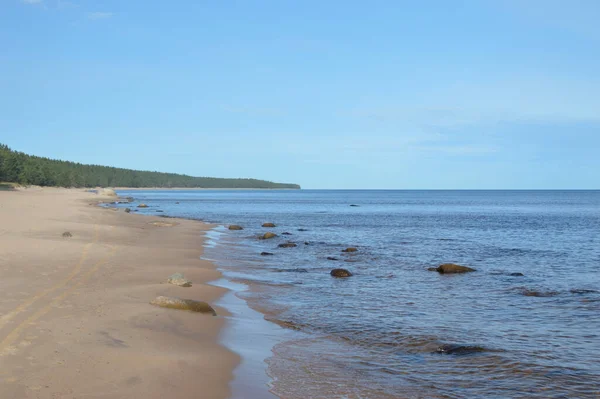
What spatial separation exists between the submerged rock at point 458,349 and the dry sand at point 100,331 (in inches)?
189

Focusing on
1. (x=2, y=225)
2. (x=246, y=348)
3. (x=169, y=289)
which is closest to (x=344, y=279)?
(x=169, y=289)

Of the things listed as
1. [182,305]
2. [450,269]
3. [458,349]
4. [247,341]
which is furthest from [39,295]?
[450,269]

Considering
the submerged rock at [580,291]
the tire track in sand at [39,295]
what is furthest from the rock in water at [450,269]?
the tire track in sand at [39,295]

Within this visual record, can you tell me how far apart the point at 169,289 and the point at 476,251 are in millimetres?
23095

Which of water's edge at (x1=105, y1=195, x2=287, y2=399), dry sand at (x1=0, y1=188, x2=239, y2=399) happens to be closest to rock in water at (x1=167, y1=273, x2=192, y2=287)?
dry sand at (x1=0, y1=188, x2=239, y2=399)

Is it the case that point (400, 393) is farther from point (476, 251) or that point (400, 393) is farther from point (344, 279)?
point (476, 251)

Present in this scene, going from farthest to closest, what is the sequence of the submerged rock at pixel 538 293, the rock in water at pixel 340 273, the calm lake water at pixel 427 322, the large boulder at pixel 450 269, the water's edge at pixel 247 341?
the large boulder at pixel 450 269, the rock in water at pixel 340 273, the submerged rock at pixel 538 293, the calm lake water at pixel 427 322, the water's edge at pixel 247 341

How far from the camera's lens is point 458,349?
11852mm

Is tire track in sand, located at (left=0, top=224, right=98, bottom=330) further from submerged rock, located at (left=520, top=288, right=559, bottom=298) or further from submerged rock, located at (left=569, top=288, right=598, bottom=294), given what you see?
submerged rock, located at (left=569, top=288, right=598, bottom=294)

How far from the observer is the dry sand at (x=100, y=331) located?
8.05m

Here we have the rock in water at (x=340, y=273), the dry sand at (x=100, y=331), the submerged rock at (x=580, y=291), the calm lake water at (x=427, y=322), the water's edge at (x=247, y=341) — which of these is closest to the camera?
the dry sand at (x=100, y=331)

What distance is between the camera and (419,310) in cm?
1614

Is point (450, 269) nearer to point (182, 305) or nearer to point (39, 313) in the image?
point (182, 305)

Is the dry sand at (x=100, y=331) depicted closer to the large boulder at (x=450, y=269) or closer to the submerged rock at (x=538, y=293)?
the large boulder at (x=450, y=269)
